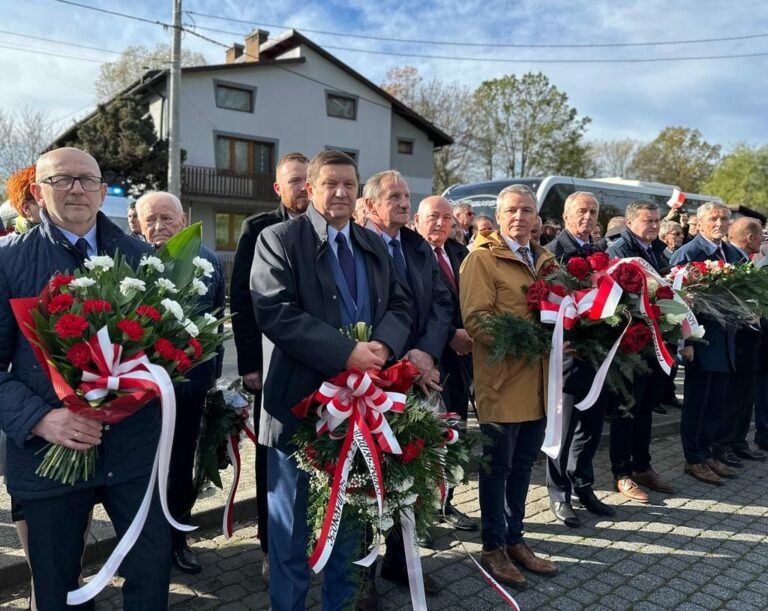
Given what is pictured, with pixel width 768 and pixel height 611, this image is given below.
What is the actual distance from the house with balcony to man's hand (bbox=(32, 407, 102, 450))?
22.4 metres

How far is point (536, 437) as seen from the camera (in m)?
3.65

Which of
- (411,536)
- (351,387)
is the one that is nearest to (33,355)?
(351,387)

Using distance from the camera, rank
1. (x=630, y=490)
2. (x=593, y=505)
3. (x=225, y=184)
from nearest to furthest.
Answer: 1. (x=593, y=505)
2. (x=630, y=490)
3. (x=225, y=184)

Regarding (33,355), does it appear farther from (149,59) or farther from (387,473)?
(149,59)

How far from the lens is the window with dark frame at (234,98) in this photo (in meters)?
25.5

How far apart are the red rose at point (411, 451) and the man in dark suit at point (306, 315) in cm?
36

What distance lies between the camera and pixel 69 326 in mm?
1917

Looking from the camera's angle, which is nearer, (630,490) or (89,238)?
(89,238)

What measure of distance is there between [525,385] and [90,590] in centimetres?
239

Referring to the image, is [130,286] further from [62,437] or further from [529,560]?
[529,560]

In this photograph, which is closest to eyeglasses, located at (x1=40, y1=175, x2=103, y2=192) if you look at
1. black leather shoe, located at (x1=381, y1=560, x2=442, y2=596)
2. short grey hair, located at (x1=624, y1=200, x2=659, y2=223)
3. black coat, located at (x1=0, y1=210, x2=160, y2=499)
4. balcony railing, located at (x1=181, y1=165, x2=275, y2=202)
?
black coat, located at (x1=0, y1=210, x2=160, y2=499)

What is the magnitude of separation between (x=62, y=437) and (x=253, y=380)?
1.34m

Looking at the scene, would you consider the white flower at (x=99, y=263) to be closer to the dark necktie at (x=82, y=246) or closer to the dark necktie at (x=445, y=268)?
the dark necktie at (x=82, y=246)

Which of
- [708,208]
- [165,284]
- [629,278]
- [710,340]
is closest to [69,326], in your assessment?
[165,284]
